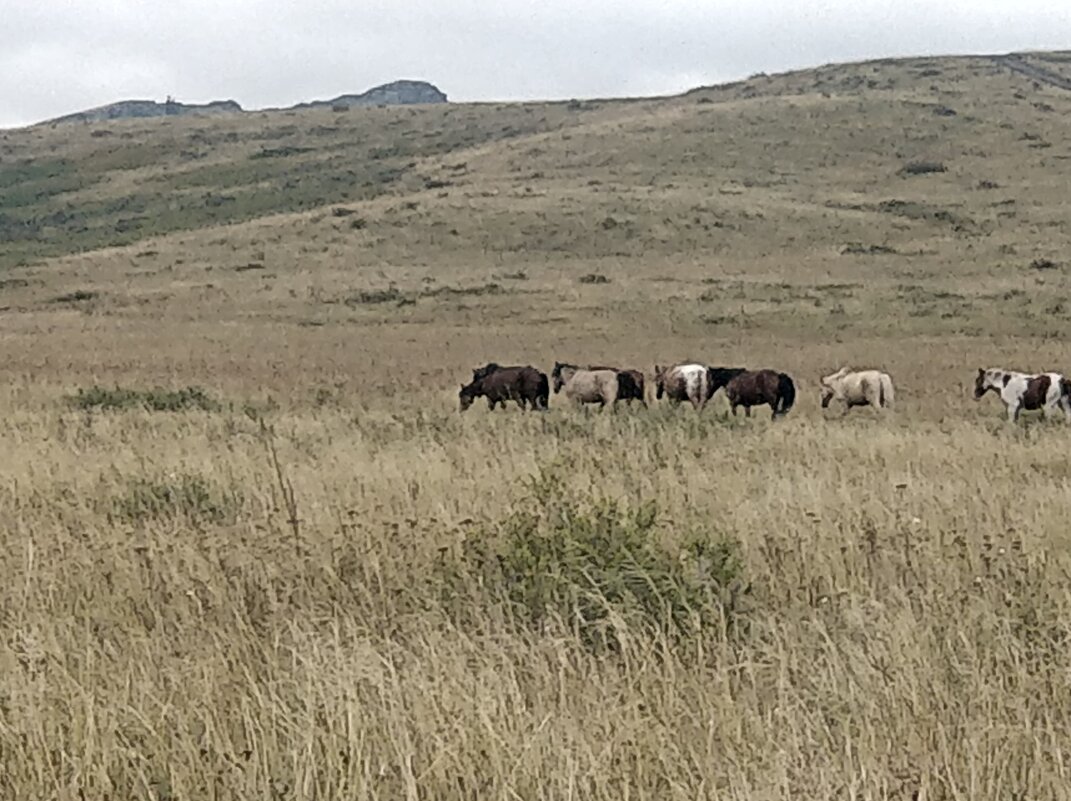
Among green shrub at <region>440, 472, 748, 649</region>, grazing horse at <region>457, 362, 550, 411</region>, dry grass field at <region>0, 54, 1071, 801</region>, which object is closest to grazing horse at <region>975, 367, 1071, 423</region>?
dry grass field at <region>0, 54, 1071, 801</region>

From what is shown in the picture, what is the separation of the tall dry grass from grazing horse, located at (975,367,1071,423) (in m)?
10.0

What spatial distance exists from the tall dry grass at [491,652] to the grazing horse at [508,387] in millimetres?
10718

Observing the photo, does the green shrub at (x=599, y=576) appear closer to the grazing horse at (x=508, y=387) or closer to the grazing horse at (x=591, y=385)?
the grazing horse at (x=591, y=385)

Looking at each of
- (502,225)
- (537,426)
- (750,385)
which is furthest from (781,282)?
(537,426)

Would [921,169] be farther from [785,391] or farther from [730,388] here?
[785,391]

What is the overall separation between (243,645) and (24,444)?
6.94m

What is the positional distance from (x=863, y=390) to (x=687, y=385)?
8.42 feet

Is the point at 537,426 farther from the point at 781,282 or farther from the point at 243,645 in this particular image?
the point at 781,282

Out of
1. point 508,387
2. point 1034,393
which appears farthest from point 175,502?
point 1034,393

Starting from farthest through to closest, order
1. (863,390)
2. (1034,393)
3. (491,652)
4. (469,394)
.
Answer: (469,394)
(863,390)
(1034,393)
(491,652)

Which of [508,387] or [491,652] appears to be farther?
[508,387]

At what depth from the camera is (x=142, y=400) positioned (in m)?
17.0

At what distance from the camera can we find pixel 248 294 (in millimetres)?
47312

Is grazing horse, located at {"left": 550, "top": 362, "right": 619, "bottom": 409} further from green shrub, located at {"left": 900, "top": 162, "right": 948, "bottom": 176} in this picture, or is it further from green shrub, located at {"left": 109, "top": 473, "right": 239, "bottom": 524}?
green shrub, located at {"left": 900, "top": 162, "right": 948, "bottom": 176}
